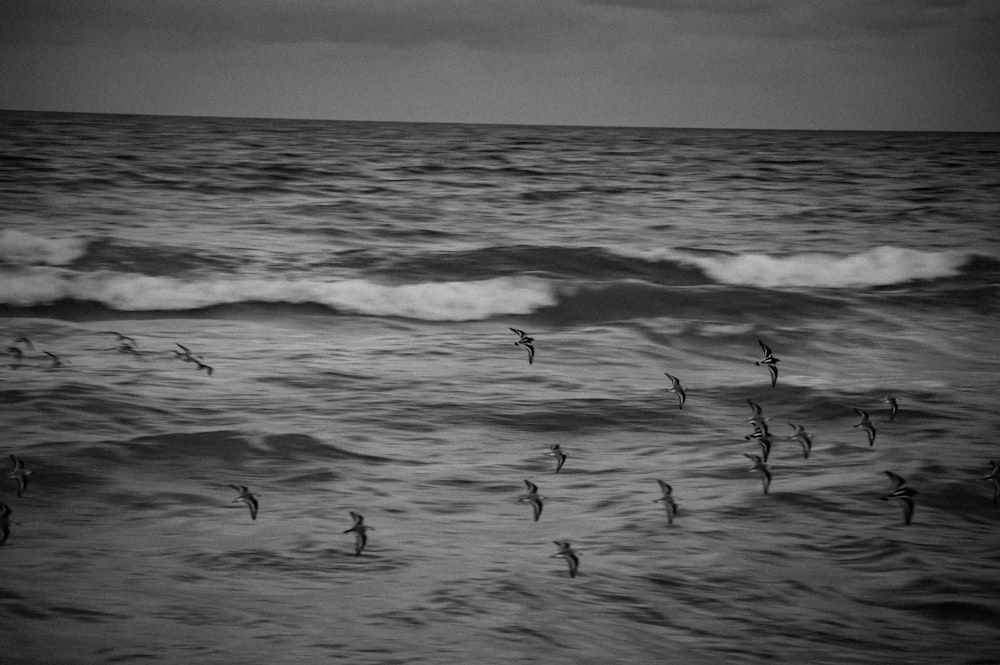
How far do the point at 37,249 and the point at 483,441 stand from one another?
43.5ft

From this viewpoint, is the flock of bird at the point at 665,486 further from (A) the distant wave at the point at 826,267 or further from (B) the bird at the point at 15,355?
(A) the distant wave at the point at 826,267

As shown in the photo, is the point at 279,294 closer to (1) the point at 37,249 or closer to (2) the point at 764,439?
(1) the point at 37,249

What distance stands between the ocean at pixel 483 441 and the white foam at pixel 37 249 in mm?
186

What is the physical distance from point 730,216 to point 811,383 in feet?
48.2

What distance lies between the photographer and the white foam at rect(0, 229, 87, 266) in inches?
736

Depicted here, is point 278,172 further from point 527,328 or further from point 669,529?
point 669,529

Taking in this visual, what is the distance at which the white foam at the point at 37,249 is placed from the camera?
18703mm

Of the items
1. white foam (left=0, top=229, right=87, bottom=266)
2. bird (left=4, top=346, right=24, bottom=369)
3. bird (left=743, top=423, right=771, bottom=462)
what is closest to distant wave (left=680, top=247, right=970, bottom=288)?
bird (left=743, top=423, right=771, bottom=462)

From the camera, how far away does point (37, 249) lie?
19.4 m

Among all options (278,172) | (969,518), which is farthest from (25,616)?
(278,172)

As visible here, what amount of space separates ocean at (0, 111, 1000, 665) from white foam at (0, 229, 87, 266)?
0.19 m

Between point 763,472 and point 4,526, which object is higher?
point 763,472

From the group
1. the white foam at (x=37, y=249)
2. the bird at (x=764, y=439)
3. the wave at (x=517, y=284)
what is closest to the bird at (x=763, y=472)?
the bird at (x=764, y=439)

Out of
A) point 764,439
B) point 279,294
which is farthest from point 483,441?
point 279,294
